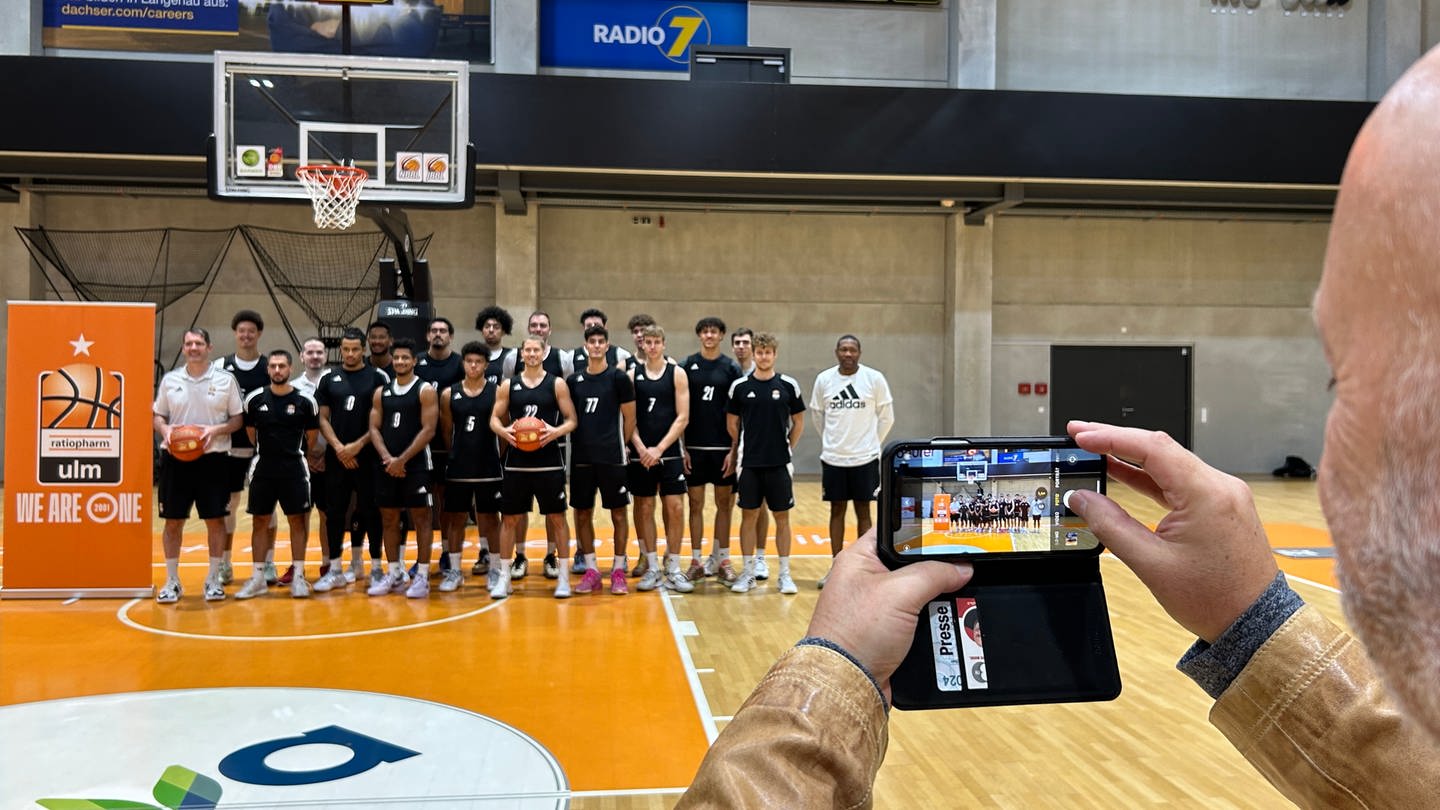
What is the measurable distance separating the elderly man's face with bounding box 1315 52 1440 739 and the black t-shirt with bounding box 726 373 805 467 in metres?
7.14

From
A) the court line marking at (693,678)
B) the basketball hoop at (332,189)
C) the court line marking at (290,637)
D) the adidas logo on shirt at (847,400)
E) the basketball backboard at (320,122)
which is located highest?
the basketball backboard at (320,122)

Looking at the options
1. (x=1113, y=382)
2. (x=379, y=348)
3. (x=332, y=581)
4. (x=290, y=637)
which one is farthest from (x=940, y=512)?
(x=1113, y=382)

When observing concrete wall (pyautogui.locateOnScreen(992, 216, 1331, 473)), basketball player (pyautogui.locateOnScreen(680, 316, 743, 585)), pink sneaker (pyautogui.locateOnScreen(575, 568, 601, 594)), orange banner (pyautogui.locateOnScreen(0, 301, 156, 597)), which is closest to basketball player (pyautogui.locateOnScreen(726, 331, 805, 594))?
basketball player (pyautogui.locateOnScreen(680, 316, 743, 585))

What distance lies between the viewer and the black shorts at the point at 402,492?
7336 mm

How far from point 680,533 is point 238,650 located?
3249 mm

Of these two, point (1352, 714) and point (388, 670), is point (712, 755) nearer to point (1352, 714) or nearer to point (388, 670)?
point (1352, 714)

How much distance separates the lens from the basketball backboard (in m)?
8.80

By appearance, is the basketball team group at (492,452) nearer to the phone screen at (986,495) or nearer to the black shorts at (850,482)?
the black shorts at (850,482)

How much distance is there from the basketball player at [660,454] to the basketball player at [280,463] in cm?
246

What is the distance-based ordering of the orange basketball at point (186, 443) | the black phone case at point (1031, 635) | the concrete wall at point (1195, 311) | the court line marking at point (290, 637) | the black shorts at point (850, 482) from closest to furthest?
the black phone case at point (1031, 635) < the court line marking at point (290, 637) < the orange basketball at point (186, 443) < the black shorts at point (850, 482) < the concrete wall at point (1195, 311)

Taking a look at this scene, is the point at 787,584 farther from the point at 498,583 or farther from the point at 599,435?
the point at 498,583

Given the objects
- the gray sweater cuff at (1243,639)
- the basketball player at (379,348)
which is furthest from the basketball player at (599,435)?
the gray sweater cuff at (1243,639)

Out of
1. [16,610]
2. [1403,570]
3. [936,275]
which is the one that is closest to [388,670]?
[16,610]

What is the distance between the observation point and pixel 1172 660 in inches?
225
